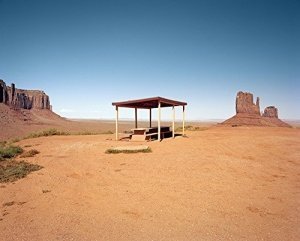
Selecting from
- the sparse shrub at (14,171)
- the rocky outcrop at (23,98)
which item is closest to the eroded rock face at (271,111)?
the sparse shrub at (14,171)

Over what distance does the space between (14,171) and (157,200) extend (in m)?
5.34


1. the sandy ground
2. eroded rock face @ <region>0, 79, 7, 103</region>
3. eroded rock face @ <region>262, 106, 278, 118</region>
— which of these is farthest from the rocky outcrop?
eroded rock face @ <region>262, 106, 278, 118</region>

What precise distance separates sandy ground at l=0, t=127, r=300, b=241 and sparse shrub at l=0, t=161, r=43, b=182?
1.20ft

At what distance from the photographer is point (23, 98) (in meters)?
98.2

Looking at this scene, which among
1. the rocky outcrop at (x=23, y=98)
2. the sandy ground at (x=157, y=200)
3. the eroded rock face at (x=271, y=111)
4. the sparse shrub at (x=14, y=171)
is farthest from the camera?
the rocky outcrop at (x=23, y=98)

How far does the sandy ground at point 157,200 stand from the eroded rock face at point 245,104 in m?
54.9

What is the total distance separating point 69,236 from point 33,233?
2.21 ft

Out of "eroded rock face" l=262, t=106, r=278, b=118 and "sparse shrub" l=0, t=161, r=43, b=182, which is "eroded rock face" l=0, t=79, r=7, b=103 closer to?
"sparse shrub" l=0, t=161, r=43, b=182

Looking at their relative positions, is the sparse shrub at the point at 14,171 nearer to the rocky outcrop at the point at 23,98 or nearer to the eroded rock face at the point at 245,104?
the eroded rock face at the point at 245,104

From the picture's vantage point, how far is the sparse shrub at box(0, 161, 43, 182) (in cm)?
747

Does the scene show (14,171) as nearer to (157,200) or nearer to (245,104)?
(157,200)

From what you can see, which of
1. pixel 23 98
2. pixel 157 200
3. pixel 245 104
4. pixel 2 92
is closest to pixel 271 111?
pixel 245 104

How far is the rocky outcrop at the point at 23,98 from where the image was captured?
83181 mm

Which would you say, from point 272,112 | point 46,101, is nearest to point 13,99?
point 46,101
